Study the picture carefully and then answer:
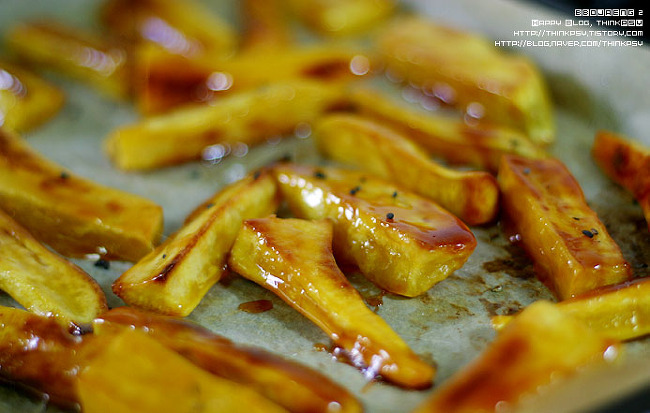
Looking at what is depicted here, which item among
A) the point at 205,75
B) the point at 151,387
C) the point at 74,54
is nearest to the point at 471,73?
the point at 205,75

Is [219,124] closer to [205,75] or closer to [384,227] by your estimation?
[205,75]

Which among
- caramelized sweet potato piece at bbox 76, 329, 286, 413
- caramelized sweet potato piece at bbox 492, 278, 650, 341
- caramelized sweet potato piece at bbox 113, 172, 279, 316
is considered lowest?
caramelized sweet potato piece at bbox 113, 172, 279, 316

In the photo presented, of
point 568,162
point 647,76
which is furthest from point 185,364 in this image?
point 647,76

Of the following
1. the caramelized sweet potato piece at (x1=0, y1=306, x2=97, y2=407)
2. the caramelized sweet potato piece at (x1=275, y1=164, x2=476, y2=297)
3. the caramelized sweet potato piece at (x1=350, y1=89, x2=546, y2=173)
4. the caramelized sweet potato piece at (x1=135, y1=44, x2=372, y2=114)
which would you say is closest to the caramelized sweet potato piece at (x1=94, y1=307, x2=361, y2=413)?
the caramelized sweet potato piece at (x1=0, y1=306, x2=97, y2=407)

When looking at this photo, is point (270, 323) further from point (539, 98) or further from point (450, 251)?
point (539, 98)

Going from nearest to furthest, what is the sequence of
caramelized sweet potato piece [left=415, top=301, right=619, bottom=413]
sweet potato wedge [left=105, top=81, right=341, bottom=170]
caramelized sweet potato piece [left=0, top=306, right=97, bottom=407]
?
caramelized sweet potato piece [left=415, top=301, right=619, bottom=413] → caramelized sweet potato piece [left=0, top=306, right=97, bottom=407] → sweet potato wedge [left=105, top=81, right=341, bottom=170]

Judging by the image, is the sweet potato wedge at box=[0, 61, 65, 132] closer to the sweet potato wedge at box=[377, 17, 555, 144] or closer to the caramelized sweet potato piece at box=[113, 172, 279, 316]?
the caramelized sweet potato piece at box=[113, 172, 279, 316]

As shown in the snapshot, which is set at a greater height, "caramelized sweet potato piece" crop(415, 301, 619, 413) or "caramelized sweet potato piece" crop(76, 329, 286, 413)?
"caramelized sweet potato piece" crop(415, 301, 619, 413)
